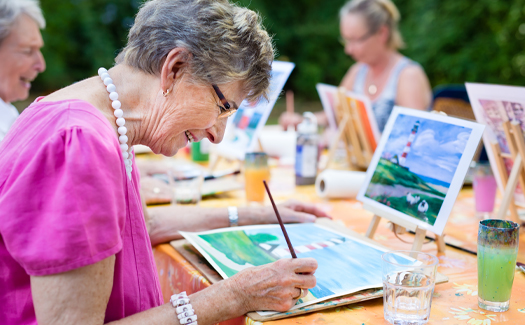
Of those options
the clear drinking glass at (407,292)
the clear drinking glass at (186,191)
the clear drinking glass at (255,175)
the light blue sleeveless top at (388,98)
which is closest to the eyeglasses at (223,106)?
the clear drinking glass at (407,292)

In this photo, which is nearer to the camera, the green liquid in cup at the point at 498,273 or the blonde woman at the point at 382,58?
the green liquid in cup at the point at 498,273

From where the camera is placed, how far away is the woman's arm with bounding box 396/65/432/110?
10.2 ft

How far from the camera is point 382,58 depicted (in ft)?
11.0

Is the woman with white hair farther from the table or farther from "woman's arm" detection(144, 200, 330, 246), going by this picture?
the table

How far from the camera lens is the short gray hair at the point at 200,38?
101 centimetres

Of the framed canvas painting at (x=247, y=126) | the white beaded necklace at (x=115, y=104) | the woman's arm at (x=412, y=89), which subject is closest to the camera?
the white beaded necklace at (x=115, y=104)

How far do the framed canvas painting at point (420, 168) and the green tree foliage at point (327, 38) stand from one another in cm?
299

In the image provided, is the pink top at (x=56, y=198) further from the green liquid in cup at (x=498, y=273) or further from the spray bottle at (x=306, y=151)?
the spray bottle at (x=306, y=151)

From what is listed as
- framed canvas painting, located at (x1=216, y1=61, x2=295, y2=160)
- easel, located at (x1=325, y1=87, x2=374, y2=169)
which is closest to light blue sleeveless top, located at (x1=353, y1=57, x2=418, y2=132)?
easel, located at (x1=325, y1=87, x2=374, y2=169)

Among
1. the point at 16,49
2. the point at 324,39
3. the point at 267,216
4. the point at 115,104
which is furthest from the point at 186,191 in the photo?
the point at 324,39

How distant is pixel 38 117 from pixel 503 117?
1.24 m

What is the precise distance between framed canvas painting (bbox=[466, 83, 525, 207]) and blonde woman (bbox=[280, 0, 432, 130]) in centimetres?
157

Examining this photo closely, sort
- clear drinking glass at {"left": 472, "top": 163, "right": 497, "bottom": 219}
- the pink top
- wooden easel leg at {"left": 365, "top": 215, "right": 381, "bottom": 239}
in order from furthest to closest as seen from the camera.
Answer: clear drinking glass at {"left": 472, "top": 163, "right": 497, "bottom": 219} < wooden easel leg at {"left": 365, "top": 215, "right": 381, "bottom": 239} < the pink top

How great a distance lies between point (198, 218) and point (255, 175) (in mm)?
438
